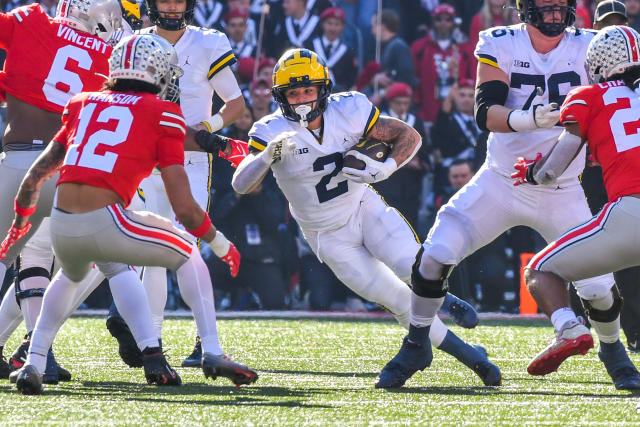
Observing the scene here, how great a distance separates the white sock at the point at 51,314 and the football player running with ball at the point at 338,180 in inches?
36.5

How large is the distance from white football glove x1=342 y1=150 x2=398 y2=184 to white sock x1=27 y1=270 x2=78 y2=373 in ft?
4.22

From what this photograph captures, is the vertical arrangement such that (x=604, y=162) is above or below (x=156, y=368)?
above

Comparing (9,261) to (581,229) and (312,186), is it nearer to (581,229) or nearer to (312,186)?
(312,186)

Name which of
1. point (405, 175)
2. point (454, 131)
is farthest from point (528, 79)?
point (454, 131)

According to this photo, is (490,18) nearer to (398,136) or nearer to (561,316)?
(398,136)

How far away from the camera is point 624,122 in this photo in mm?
4570

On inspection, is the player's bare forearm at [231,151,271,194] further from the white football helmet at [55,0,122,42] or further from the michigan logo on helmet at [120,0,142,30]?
the michigan logo on helmet at [120,0,142,30]

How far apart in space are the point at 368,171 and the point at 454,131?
459 centimetres

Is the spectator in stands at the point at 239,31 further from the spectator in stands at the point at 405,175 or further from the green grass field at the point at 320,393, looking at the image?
the green grass field at the point at 320,393

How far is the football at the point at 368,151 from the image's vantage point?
521 centimetres

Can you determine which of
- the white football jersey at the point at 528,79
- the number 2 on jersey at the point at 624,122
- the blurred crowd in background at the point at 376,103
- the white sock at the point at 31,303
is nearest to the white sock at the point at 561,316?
the number 2 on jersey at the point at 624,122

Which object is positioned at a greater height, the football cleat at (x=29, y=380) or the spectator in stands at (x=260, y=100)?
the spectator in stands at (x=260, y=100)

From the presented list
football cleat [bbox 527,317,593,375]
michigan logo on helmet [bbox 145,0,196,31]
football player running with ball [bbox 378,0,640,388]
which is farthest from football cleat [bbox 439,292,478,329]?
michigan logo on helmet [bbox 145,0,196,31]

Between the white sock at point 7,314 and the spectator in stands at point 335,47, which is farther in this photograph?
the spectator in stands at point 335,47
